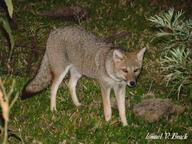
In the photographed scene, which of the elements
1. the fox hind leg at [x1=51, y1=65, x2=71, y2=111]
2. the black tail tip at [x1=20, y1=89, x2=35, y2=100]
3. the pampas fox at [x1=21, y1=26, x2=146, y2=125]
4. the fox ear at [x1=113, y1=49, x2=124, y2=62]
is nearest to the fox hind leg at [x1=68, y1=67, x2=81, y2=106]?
the pampas fox at [x1=21, y1=26, x2=146, y2=125]

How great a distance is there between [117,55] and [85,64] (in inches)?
35.5

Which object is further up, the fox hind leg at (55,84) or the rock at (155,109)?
the fox hind leg at (55,84)

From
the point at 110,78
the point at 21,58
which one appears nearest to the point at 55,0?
the point at 21,58

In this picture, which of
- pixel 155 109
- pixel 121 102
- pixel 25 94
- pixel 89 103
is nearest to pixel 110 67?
pixel 121 102

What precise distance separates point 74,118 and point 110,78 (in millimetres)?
971

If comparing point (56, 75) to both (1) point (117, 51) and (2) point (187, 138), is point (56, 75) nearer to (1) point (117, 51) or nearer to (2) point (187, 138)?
(1) point (117, 51)

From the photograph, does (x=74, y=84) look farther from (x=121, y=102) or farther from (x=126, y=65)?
(x=126, y=65)

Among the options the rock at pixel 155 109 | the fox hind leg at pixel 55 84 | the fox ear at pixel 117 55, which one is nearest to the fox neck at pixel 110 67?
the fox ear at pixel 117 55

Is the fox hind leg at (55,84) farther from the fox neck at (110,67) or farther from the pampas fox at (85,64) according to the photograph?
the fox neck at (110,67)

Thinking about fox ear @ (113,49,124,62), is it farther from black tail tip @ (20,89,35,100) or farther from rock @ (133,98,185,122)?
black tail tip @ (20,89,35,100)

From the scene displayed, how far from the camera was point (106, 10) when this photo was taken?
52.3ft

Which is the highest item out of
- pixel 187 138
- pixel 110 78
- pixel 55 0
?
pixel 55 0

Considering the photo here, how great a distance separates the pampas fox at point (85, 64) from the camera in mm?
8555

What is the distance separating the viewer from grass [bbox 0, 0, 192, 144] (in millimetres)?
7855
